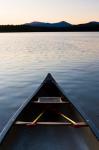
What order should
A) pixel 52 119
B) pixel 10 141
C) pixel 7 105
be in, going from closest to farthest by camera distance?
pixel 10 141, pixel 52 119, pixel 7 105

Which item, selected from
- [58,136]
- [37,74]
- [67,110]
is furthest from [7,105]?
[37,74]

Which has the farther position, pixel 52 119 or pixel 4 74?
pixel 4 74

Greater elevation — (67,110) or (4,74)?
(67,110)

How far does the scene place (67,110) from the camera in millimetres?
12156

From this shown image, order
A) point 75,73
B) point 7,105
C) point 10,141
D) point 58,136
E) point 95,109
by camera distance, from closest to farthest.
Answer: point 10,141 → point 58,136 → point 95,109 → point 7,105 → point 75,73

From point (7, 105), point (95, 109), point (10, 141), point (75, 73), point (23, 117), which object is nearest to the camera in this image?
point (10, 141)

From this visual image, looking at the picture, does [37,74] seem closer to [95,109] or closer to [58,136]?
[95,109]

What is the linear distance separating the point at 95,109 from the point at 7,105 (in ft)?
15.8

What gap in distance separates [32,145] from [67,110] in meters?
3.49

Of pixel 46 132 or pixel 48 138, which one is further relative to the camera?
pixel 46 132

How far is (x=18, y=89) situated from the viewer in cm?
2014

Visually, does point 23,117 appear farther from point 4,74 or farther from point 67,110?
point 4,74

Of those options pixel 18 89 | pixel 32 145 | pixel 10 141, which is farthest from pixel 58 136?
pixel 18 89

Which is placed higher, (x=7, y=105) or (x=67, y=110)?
(x=67, y=110)
